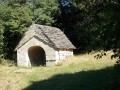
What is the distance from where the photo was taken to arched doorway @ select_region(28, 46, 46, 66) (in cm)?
3369

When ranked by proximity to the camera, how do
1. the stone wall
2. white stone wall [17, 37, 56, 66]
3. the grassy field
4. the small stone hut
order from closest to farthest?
the grassy field, the stone wall, the small stone hut, white stone wall [17, 37, 56, 66]

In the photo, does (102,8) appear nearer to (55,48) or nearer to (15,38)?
(55,48)

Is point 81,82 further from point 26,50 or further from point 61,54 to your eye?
point 26,50

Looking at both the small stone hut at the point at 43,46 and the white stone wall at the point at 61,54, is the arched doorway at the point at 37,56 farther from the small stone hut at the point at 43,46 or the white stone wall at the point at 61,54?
the white stone wall at the point at 61,54

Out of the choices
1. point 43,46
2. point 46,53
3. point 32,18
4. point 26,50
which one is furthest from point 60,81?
point 32,18

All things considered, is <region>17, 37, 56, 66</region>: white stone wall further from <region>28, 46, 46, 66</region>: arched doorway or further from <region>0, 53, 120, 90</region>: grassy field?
<region>0, 53, 120, 90</region>: grassy field

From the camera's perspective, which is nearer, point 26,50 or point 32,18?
point 26,50

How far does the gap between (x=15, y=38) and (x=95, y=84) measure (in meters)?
23.3

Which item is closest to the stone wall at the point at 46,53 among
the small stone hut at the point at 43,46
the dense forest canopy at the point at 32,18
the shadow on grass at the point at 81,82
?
the small stone hut at the point at 43,46

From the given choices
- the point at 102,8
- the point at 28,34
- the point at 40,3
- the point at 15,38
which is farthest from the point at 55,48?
the point at 102,8

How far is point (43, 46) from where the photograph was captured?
102 ft

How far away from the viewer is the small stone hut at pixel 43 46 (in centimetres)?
3053

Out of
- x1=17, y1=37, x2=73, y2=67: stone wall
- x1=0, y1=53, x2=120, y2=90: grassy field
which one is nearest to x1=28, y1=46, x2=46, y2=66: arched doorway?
x1=17, y1=37, x2=73, y2=67: stone wall

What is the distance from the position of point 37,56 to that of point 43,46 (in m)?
4.49
